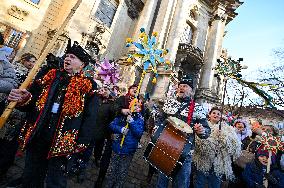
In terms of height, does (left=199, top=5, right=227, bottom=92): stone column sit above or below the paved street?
above

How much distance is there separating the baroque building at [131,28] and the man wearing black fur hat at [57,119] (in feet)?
38.5

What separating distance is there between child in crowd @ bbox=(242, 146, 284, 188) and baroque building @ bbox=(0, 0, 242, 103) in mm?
10525

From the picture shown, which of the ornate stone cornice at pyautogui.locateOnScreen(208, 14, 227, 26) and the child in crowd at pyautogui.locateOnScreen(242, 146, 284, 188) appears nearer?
the child in crowd at pyautogui.locateOnScreen(242, 146, 284, 188)

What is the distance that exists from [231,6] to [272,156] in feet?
79.7

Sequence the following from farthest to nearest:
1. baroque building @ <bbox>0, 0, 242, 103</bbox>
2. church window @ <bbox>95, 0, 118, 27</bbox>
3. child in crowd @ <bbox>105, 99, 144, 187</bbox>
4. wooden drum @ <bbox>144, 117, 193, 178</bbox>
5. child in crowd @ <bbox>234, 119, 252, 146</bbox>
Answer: church window @ <bbox>95, 0, 118, 27</bbox> < baroque building @ <bbox>0, 0, 242, 103</bbox> < child in crowd @ <bbox>234, 119, 252, 146</bbox> < child in crowd @ <bbox>105, 99, 144, 187</bbox> < wooden drum @ <bbox>144, 117, 193, 178</bbox>

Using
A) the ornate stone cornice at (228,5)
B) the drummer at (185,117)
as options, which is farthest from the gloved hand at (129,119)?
the ornate stone cornice at (228,5)

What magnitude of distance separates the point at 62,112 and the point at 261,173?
178 inches

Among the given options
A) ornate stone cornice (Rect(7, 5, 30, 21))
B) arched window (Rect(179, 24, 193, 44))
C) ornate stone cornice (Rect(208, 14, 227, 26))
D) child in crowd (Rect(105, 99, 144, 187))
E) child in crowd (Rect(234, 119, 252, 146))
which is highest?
ornate stone cornice (Rect(208, 14, 227, 26))

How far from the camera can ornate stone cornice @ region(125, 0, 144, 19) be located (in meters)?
21.2

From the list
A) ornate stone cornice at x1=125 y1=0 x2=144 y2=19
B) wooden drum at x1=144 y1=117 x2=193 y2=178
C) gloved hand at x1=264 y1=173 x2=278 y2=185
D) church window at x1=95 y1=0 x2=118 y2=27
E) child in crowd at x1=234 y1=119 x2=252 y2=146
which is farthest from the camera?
ornate stone cornice at x1=125 y1=0 x2=144 y2=19

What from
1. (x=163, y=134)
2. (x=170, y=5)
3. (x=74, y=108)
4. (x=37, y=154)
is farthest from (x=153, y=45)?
(x=170, y=5)

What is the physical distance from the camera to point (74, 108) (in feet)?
9.34

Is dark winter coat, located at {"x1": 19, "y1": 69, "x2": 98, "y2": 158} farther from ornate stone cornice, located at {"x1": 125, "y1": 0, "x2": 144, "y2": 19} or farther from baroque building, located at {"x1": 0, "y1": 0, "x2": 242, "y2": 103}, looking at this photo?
ornate stone cornice, located at {"x1": 125, "y1": 0, "x2": 144, "y2": 19}

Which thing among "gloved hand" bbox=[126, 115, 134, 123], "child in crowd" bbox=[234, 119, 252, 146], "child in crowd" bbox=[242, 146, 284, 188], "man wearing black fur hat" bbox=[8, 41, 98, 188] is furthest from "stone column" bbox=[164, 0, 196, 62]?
"man wearing black fur hat" bbox=[8, 41, 98, 188]
